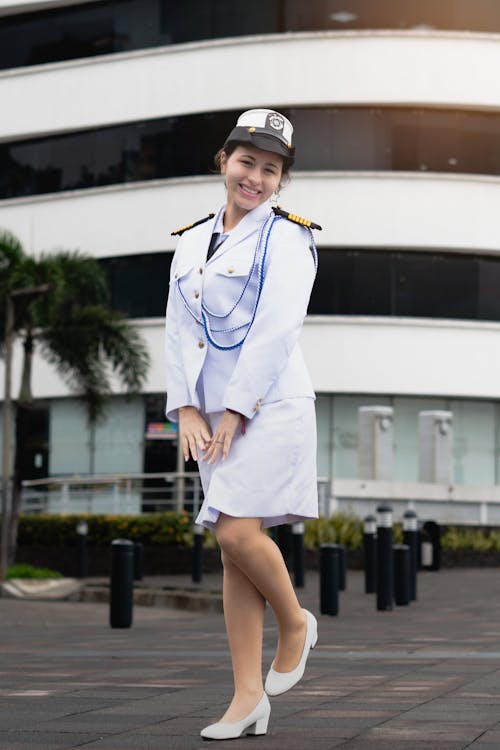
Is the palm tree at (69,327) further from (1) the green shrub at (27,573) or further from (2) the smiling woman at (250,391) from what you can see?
(2) the smiling woman at (250,391)

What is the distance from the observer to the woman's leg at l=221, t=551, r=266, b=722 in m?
5.05

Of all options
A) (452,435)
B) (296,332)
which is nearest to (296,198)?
(452,435)

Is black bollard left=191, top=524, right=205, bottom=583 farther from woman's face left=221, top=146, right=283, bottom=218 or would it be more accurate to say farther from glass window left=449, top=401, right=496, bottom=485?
woman's face left=221, top=146, right=283, bottom=218

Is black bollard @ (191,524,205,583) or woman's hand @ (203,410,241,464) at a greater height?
woman's hand @ (203,410,241,464)

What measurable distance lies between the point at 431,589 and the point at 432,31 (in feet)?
63.1

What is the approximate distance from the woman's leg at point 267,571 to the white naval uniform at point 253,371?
57 mm

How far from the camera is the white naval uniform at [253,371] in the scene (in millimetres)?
4938

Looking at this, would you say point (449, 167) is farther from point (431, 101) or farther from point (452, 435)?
point (452, 435)

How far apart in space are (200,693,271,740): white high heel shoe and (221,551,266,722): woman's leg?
40mm

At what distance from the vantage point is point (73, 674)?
784 cm

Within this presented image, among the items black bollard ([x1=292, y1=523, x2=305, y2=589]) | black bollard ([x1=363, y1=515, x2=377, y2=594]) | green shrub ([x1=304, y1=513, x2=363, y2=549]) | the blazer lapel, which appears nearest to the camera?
the blazer lapel

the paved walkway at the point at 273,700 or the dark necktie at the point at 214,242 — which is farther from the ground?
the dark necktie at the point at 214,242

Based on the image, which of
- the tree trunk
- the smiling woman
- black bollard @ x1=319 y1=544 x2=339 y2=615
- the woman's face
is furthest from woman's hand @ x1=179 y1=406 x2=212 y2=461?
the tree trunk

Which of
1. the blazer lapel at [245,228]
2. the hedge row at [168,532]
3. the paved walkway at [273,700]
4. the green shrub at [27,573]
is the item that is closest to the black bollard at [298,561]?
the green shrub at [27,573]
